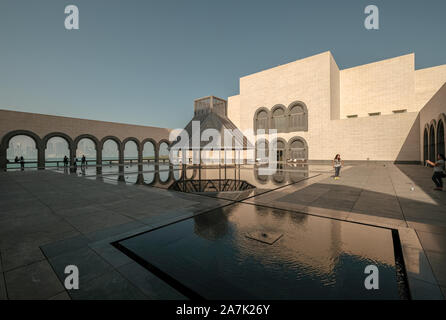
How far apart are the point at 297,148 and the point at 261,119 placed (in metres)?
7.33

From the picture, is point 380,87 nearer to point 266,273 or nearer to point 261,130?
point 261,130

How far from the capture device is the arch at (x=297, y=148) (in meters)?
26.8

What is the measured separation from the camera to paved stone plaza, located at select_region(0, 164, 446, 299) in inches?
86.7

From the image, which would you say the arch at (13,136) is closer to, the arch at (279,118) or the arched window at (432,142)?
the arch at (279,118)

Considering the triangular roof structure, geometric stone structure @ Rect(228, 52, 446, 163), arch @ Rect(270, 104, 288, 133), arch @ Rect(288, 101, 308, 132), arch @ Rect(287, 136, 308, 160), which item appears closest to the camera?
the triangular roof structure

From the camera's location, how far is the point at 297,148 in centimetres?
2756

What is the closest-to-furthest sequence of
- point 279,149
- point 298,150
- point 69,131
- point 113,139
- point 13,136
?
point 13,136
point 69,131
point 298,150
point 113,139
point 279,149

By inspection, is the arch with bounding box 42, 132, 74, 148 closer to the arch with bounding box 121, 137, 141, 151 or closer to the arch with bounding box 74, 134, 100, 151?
the arch with bounding box 74, 134, 100, 151

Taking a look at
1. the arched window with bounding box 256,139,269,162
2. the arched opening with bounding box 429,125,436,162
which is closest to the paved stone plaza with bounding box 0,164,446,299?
the arched opening with bounding box 429,125,436,162

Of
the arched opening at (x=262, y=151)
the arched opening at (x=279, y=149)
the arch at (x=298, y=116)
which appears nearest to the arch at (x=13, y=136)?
the arched opening at (x=262, y=151)

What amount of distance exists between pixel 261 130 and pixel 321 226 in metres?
27.3

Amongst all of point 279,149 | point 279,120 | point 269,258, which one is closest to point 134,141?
point 279,149

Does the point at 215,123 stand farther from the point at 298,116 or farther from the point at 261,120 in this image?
the point at 298,116
